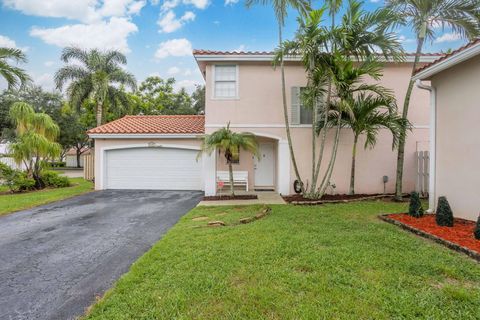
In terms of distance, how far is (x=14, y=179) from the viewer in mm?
12805

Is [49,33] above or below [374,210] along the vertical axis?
above

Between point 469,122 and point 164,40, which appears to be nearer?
point 469,122

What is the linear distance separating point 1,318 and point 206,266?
2.39 metres

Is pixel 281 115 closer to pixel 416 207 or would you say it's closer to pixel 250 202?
pixel 250 202

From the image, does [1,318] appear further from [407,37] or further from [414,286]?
[407,37]

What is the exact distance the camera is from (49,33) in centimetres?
1548

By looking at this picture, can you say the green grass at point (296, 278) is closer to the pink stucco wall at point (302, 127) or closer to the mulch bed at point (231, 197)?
the mulch bed at point (231, 197)

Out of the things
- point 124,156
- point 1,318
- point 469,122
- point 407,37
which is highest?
point 407,37

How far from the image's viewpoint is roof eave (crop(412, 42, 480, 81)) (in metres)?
5.44

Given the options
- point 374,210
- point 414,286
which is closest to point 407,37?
point 374,210

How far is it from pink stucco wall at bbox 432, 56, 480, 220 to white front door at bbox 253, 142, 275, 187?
670 cm

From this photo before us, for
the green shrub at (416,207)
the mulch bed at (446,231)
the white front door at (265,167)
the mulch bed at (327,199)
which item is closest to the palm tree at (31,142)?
the white front door at (265,167)

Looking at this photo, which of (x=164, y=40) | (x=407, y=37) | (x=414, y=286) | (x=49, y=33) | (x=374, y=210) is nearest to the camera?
(x=414, y=286)

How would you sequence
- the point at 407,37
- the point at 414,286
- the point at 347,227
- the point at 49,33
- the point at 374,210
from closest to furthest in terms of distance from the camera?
the point at 414,286, the point at 347,227, the point at 374,210, the point at 407,37, the point at 49,33
